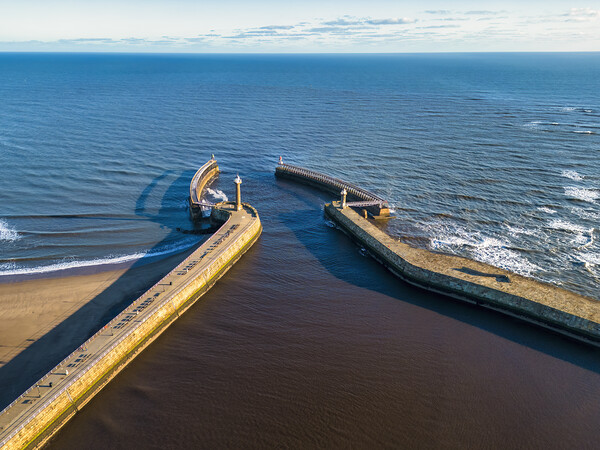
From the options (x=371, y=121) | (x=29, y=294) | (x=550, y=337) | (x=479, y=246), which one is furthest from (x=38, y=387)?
(x=371, y=121)

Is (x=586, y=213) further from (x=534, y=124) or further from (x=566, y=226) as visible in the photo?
(x=534, y=124)

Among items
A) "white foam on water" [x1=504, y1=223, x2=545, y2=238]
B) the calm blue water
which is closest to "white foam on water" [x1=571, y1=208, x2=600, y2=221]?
the calm blue water

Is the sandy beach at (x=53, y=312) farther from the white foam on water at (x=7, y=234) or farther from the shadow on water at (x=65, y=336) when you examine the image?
the white foam on water at (x=7, y=234)

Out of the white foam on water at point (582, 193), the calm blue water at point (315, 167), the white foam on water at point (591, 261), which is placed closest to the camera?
the white foam on water at point (591, 261)

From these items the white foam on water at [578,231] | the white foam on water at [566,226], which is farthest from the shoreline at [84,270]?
the white foam on water at [566,226]

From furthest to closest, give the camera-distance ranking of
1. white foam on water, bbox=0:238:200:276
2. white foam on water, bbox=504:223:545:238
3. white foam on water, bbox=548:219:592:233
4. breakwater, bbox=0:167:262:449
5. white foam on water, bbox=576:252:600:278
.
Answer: white foam on water, bbox=548:219:592:233 → white foam on water, bbox=504:223:545:238 → white foam on water, bbox=0:238:200:276 → white foam on water, bbox=576:252:600:278 → breakwater, bbox=0:167:262:449

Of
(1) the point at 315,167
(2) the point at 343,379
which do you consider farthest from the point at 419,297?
(1) the point at 315,167

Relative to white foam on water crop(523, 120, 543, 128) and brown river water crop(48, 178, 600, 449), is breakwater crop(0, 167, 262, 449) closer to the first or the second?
brown river water crop(48, 178, 600, 449)
